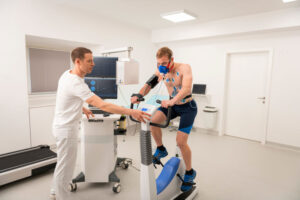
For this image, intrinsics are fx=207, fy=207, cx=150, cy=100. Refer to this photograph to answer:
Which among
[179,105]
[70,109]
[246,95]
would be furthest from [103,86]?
[246,95]

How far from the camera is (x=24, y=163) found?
2.86 meters

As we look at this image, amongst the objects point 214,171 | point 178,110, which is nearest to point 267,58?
point 214,171

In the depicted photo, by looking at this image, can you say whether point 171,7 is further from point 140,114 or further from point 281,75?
point 140,114

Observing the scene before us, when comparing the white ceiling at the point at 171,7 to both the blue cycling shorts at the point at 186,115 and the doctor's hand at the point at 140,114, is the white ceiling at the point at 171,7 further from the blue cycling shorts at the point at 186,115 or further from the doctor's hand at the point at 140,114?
the doctor's hand at the point at 140,114

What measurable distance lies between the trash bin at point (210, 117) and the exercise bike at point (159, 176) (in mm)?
2903

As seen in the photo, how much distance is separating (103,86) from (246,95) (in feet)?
11.6

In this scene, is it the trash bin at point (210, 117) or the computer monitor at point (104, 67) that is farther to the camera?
the trash bin at point (210, 117)

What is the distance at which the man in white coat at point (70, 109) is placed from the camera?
1900 millimetres

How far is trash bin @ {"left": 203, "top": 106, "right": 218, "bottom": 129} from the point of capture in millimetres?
5238

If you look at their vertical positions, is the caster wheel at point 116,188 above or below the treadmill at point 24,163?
below

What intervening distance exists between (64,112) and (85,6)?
2.74m

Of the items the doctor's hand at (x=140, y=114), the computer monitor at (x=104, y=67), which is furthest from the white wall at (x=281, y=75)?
the doctor's hand at (x=140, y=114)

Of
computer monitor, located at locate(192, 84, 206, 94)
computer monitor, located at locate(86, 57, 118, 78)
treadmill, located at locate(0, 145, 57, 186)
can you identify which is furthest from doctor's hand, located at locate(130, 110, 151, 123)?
computer monitor, located at locate(192, 84, 206, 94)

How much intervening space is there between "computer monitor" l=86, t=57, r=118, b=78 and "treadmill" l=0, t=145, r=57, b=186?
1.40 meters
